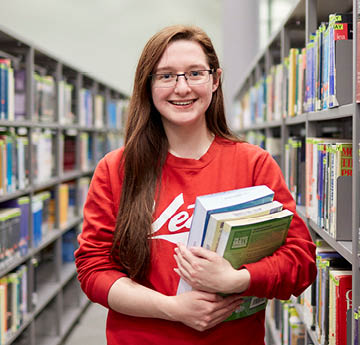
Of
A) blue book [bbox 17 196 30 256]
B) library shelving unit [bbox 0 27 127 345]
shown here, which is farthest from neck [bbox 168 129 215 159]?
blue book [bbox 17 196 30 256]

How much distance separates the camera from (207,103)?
52.2 inches

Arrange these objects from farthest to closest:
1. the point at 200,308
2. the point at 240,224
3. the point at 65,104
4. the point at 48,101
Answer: the point at 65,104 → the point at 48,101 → the point at 200,308 → the point at 240,224

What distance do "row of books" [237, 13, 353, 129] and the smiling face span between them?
0.41 m

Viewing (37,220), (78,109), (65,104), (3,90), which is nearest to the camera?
(3,90)

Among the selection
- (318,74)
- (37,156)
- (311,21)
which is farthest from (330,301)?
(37,156)

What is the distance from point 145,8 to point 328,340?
7136 mm

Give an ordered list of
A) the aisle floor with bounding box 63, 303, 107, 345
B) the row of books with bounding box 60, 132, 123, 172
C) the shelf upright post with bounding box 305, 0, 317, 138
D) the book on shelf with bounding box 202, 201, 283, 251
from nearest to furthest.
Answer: the book on shelf with bounding box 202, 201, 283, 251, the shelf upright post with bounding box 305, 0, 317, 138, the aisle floor with bounding box 63, 303, 107, 345, the row of books with bounding box 60, 132, 123, 172

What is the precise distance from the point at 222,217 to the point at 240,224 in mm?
43

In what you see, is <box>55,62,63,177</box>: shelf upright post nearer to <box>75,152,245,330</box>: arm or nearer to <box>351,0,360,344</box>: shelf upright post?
<box>75,152,245,330</box>: arm

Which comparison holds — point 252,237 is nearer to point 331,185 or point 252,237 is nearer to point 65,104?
point 331,185

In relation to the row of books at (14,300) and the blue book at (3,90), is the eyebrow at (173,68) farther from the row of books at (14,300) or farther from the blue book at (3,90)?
the row of books at (14,300)

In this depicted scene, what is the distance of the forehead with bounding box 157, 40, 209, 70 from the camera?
128cm

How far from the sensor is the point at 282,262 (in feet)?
3.90

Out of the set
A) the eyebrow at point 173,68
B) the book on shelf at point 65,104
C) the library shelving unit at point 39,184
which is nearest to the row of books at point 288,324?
the eyebrow at point 173,68
